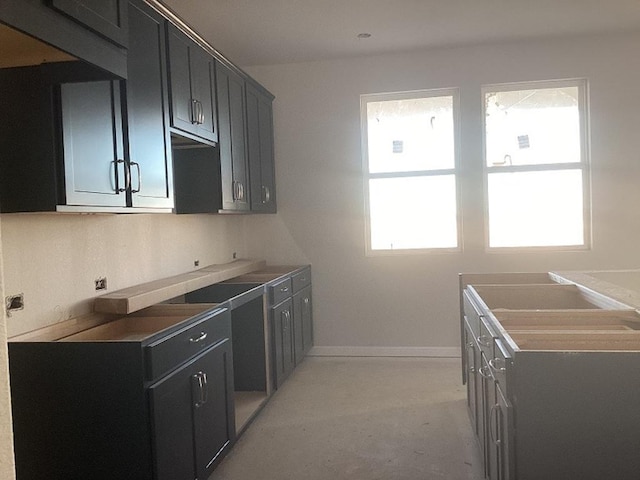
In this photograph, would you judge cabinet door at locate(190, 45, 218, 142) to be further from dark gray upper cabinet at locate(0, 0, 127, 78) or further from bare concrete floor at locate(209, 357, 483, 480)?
bare concrete floor at locate(209, 357, 483, 480)

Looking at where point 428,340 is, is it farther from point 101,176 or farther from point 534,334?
point 101,176

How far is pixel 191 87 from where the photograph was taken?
10.9ft

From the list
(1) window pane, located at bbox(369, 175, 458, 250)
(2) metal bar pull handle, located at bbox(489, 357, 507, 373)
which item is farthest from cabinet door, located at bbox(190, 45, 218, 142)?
(2) metal bar pull handle, located at bbox(489, 357, 507, 373)

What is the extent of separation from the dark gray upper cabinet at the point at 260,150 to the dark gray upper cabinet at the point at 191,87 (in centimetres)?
85

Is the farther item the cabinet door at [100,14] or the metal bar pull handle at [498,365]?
the metal bar pull handle at [498,365]

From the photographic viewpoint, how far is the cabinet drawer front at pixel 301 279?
4734 mm

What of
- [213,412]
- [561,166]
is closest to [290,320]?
[213,412]

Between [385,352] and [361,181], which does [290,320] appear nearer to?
[385,352]

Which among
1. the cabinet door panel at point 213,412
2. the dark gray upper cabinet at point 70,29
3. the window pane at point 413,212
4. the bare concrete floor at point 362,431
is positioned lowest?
the bare concrete floor at point 362,431

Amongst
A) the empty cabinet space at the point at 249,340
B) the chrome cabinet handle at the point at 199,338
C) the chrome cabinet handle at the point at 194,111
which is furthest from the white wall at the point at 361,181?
the chrome cabinet handle at the point at 199,338

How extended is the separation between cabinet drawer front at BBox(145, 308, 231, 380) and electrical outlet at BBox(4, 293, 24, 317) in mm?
601

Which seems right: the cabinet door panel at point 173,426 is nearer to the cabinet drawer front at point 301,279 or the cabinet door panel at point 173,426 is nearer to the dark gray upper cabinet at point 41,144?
the dark gray upper cabinet at point 41,144

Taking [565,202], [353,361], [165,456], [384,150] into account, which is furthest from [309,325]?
[165,456]

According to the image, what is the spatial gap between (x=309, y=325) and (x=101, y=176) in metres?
3.09
